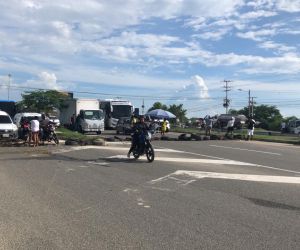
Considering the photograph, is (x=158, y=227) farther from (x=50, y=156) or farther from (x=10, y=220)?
(x=50, y=156)

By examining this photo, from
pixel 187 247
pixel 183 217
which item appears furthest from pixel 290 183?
pixel 187 247

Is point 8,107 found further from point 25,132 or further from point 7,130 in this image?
point 7,130

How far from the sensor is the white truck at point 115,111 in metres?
50.2

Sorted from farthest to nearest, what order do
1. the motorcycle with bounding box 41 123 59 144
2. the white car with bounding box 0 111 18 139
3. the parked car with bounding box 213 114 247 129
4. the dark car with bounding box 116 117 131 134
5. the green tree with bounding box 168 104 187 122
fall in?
the green tree with bounding box 168 104 187 122
the parked car with bounding box 213 114 247 129
the dark car with bounding box 116 117 131 134
the white car with bounding box 0 111 18 139
the motorcycle with bounding box 41 123 59 144

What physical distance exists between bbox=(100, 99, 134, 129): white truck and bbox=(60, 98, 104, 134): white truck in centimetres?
388

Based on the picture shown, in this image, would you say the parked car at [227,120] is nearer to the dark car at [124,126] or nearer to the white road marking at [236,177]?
the dark car at [124,126]

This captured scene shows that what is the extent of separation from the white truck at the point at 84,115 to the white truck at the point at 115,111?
388cm

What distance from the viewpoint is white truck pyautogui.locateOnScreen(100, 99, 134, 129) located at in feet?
165

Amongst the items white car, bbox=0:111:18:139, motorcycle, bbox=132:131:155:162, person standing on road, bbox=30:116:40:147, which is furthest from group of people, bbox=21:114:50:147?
motorcycle, bbox=132:131:155:162

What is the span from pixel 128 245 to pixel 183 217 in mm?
1761

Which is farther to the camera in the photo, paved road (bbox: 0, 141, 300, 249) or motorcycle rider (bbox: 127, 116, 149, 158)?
motorcycle rider (bbox: 127, 116, 149, 158)

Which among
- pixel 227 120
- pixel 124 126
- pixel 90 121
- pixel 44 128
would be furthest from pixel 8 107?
pixel 227 120

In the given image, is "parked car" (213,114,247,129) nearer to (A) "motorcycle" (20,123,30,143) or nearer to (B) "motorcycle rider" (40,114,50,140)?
(A) "motorcycle" (20,123,30,143)

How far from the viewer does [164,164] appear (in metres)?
15.4
